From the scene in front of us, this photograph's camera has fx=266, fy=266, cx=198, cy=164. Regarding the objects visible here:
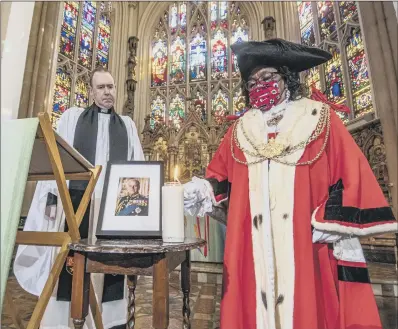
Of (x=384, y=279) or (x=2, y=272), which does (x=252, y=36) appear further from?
(x=2, y=272)

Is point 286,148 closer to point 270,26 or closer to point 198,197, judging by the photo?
point 198,197

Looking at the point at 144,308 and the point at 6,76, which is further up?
the point at 6,76

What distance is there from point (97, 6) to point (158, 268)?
35.1 feet

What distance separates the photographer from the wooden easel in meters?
0.90

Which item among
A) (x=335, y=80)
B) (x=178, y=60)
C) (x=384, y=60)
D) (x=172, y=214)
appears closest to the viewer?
(x=172, y=214)

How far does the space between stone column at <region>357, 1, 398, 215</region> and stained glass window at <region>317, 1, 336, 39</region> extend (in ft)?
8.01

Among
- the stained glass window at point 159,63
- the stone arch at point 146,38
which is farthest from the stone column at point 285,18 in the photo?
the stained glass window at point 159,63

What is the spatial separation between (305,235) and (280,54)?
0.82 metres

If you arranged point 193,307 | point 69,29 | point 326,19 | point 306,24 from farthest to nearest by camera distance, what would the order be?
1. point 69,29
2. point 306,24
3. point 326,19
4. point 193,307

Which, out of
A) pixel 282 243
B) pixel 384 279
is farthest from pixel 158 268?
pixel 384 279

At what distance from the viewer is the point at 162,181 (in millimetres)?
1014

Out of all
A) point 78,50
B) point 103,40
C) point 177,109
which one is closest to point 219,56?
point 177,109

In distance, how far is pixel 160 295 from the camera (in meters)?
0.77

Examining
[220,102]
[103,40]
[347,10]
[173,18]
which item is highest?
[173,18]
